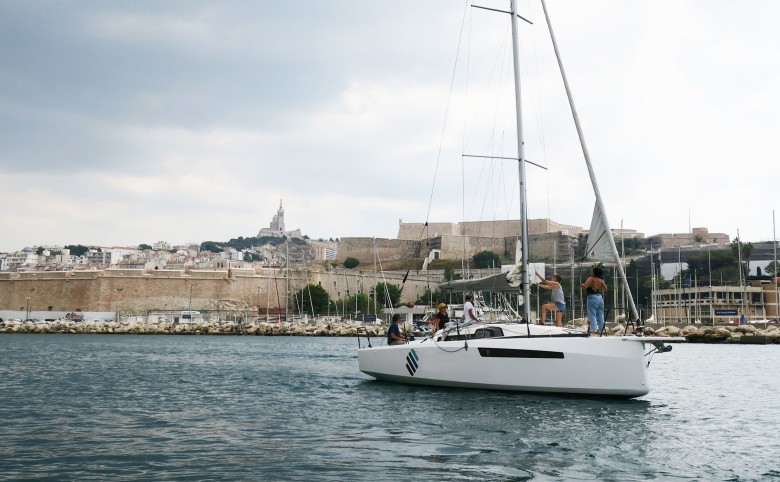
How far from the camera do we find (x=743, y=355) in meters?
28.6

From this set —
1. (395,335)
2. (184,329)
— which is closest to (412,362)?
(395,335)

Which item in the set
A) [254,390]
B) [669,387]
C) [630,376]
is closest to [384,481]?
[630,376]

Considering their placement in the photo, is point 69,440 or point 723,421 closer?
point 69,440

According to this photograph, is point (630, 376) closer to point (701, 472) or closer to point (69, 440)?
point (701, 472)

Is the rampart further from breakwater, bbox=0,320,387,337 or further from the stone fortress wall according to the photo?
breakwater, bbox=0,320,387,337

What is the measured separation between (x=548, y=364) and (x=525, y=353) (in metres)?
0.39

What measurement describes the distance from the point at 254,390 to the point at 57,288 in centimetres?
6462

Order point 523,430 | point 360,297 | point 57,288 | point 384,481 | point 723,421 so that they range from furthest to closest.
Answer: point 360,297
point 57,288
point 723,421
point 523,430
point 384,481

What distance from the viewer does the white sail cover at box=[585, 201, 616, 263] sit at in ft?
38.7

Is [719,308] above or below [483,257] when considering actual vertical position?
below

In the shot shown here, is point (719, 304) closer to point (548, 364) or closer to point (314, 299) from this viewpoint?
point (314, 299)

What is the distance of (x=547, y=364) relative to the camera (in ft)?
37.6

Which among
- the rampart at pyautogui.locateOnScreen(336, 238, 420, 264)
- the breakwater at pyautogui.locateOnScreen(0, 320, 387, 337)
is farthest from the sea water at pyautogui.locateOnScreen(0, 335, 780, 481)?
the rampart at pyautogui.locateOnScreen(336, 238, 420, 264)

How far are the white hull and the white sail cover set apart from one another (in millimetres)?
1385
